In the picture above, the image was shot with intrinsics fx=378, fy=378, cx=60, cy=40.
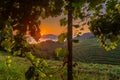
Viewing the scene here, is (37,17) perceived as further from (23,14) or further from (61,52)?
(61,52)

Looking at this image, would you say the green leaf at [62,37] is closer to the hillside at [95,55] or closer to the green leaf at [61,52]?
the green leaf at [61,52]

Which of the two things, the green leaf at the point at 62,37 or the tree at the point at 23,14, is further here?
the green leaf at the point at 62,37

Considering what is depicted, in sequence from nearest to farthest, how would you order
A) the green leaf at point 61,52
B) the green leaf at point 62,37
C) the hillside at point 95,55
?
the green leaf at point 61,52, the green leaf at point 62,37, the hillside at point 95,55

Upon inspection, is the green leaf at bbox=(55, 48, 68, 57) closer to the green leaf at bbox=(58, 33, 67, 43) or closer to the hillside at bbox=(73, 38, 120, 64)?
the green leaf at bbox=(58, 33, 67, 43)

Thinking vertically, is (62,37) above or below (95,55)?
above

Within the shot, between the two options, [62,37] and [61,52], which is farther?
[62,37]

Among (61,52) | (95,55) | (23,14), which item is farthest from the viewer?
(95,55)

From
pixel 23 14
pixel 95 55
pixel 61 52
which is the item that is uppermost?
pixel 23 14

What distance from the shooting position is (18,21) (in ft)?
20.7

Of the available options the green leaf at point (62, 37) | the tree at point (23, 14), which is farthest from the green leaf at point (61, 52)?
the tree at point (23, 14)

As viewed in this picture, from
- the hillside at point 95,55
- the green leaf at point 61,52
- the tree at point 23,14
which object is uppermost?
the tree at point 23,14

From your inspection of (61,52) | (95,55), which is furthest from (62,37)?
(95,55)

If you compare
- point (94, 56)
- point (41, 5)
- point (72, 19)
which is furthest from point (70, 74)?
point (94, 56)

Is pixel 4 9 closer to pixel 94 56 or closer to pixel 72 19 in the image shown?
pixel 72 19
